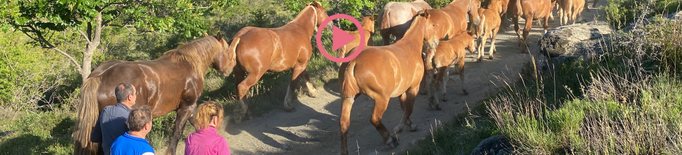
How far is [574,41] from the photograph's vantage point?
28.6 feet

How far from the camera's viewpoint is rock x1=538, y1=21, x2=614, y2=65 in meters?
8.39

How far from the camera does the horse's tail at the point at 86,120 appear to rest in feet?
19.6

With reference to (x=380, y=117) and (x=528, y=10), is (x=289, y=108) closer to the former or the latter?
(x=380, y=117)

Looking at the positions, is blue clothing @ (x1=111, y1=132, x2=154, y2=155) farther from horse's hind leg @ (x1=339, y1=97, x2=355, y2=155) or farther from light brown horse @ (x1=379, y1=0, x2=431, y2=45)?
light brown horse @ (x1=379, y1=0, x2=431, y2=45)

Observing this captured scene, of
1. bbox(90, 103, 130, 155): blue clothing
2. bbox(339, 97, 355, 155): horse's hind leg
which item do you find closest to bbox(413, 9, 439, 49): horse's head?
bbox(339, 97, 355, 155): horse's hind leg

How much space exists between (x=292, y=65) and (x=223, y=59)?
194 centimetres

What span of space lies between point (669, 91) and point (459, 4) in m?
7.42

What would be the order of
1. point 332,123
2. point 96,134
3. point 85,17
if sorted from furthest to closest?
point 332,123
point 85,17
point 96,134

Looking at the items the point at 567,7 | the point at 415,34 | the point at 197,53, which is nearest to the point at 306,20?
the point at 415,34

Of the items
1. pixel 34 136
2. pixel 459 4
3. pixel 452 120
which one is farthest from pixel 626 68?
pixel 34 136

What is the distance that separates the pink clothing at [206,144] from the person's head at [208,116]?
58mm

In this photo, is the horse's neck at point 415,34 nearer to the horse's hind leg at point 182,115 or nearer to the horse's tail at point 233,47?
the horse's tail at point 233,47

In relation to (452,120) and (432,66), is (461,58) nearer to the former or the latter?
(432,66)

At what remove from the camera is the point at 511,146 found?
5047 mm
